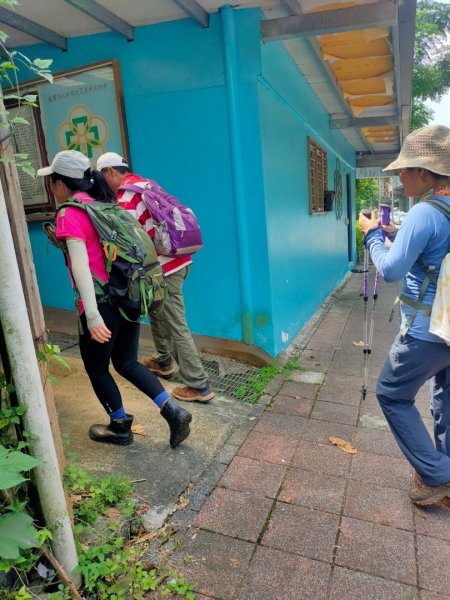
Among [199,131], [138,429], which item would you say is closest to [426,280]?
[138,429]

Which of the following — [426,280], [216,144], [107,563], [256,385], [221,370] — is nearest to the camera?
[107,563]

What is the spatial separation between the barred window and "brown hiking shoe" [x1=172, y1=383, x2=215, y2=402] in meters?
3.50

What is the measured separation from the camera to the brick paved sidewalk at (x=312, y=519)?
1971 millimetres

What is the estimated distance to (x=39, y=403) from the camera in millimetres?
1590

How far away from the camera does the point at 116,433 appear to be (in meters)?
2.80

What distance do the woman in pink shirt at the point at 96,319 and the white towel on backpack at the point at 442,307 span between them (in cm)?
153

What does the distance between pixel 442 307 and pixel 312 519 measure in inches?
49.9

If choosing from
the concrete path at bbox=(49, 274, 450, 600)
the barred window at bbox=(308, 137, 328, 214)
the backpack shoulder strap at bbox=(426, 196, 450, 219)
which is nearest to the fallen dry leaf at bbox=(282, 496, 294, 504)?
the concrete path at bbox=(49, 274, 450, 600)

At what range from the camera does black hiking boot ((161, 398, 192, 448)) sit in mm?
2744

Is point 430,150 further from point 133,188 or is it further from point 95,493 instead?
point 95,493

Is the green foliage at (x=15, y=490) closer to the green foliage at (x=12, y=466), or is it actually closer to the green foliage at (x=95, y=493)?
the green foliage at (x=12, y=466)

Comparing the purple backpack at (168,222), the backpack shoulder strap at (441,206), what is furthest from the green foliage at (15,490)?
the backpack shoulder strap at (441,206)

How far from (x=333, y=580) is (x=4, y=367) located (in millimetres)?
1650

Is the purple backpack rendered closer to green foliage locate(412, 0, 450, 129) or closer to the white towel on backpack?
the white towel on backpack
